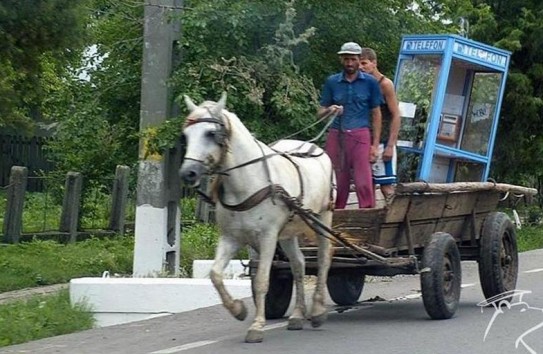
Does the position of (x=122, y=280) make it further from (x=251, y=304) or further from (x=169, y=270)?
(x=169, y=270)

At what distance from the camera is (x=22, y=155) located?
2564 centimetres

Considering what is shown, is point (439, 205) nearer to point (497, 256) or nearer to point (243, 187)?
point (497, 256)

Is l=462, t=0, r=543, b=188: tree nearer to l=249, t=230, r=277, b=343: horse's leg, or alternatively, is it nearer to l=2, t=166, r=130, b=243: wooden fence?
l=2, t=166, r=130, b=243: wooden fence

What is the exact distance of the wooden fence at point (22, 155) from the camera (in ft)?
81.1

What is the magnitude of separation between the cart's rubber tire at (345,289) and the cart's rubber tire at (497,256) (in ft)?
4.17

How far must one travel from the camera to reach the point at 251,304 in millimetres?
12062

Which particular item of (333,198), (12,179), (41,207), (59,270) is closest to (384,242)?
(333,198)

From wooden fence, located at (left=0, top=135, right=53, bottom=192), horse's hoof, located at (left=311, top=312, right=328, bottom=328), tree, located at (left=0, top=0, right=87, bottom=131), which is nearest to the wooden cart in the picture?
horse's hoof, located at (left=311, top=312, right=328, bottom=328)

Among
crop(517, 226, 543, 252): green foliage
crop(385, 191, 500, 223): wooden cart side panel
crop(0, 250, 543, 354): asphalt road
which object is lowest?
crop(517, 226, 543, 252): green foliage

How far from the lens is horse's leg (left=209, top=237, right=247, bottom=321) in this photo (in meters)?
9.20

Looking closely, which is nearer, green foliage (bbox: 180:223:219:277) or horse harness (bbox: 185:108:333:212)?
horse harness (bbox: 185:108:333:212)

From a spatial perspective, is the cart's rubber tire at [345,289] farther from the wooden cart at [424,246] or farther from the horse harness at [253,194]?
the horse harness at [253,194]

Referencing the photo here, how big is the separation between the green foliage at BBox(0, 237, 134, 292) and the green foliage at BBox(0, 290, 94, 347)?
2449 mm

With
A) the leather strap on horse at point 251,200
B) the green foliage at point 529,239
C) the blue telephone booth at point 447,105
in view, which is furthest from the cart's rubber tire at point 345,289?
the green foliage at point 529,239
